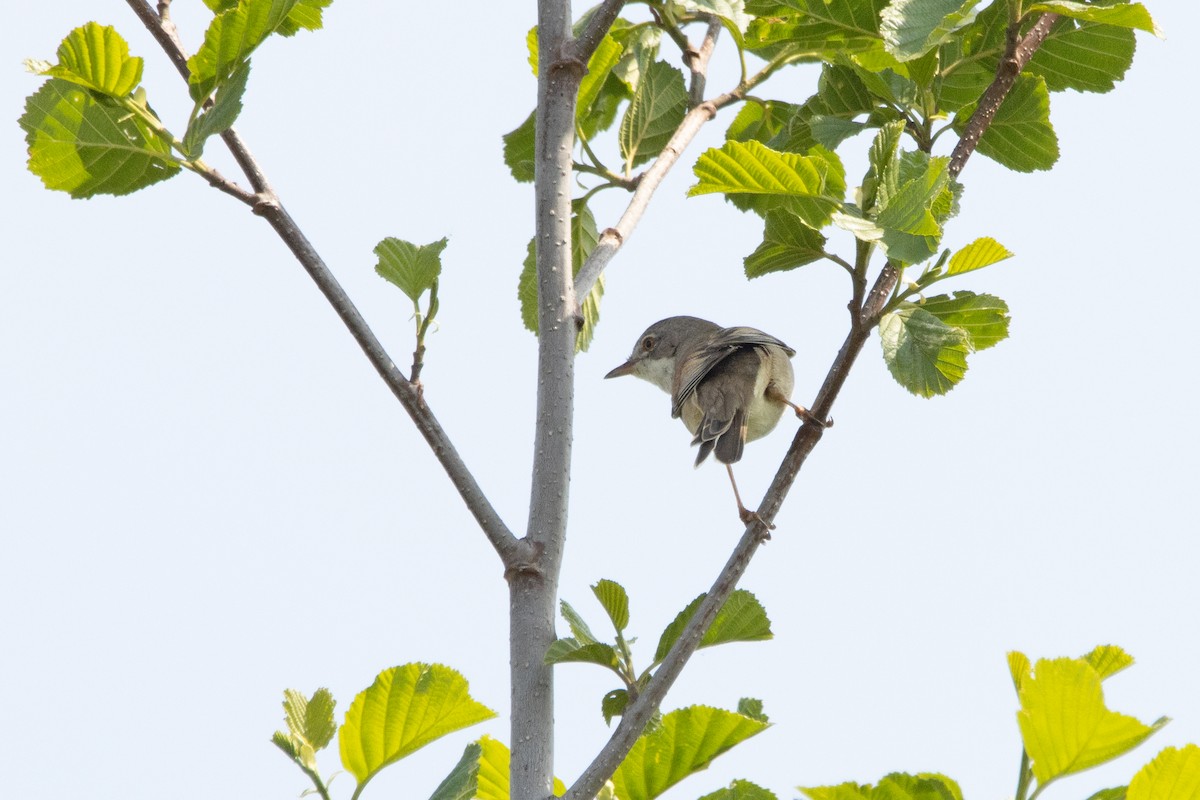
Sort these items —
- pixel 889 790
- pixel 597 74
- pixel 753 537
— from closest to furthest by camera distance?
1. pixel 889 790
2. pixel 753 537
3. pixel 597 74

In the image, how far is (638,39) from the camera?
12.7ft

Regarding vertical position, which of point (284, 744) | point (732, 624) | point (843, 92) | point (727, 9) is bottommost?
point (284, 744)

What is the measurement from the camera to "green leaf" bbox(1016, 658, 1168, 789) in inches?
65.5

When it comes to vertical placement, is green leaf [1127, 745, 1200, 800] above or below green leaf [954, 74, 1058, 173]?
below

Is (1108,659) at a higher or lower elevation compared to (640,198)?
lower

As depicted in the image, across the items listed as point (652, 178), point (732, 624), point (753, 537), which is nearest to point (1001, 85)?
point (652, 178)

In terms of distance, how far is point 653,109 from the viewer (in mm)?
3658

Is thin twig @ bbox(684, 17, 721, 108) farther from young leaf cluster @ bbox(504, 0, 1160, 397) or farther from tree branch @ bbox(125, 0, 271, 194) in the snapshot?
tree branch @ bbox(125, 0, 271, 194)

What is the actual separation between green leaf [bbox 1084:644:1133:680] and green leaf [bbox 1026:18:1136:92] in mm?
1780

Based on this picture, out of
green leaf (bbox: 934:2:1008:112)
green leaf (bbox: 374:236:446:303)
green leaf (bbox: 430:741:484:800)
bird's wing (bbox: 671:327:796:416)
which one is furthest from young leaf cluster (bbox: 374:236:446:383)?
bird's wing (bbox: 671:327:796:416)

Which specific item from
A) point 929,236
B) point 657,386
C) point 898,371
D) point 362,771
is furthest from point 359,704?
point 657,386

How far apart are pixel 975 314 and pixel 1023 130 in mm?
625

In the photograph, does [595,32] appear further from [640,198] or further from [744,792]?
[744,792]

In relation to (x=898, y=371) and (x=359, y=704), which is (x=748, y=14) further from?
(x=359, y=704)
